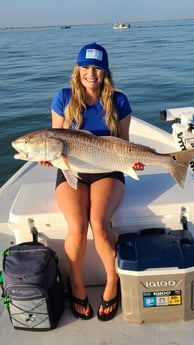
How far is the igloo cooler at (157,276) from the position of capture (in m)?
2.54

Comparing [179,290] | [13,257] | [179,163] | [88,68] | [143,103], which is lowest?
[179,290]

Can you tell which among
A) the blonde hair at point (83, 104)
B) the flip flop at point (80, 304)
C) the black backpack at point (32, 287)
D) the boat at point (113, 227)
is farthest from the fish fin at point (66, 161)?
the flip flop at point (80, 304)

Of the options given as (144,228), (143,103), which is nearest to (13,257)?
(144,228)

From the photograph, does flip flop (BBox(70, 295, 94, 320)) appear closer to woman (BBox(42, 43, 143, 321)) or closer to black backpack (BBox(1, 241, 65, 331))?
woman (BBox(42, 43, 143, 321))

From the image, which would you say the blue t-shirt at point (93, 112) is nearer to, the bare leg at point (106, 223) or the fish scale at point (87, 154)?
the fish scale at point (87, 154)

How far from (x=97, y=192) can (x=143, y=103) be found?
1062cm

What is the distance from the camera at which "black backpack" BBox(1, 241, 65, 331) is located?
2.59 metres

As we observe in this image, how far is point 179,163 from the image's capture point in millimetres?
2832

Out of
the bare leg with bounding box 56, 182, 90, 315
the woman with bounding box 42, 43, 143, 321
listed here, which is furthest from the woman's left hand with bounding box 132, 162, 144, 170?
the bare leg with bounding box 56, 182, 90, 315

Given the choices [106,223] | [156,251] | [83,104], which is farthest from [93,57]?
[156,251]

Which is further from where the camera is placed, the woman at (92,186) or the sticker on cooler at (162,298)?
the woman at (92,186)

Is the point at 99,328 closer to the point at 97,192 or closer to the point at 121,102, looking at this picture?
the point at 97,192

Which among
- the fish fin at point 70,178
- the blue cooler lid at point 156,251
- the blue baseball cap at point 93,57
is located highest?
the blue baseball cap at point 93,57

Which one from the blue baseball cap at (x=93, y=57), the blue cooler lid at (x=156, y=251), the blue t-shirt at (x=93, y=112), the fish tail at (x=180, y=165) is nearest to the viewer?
the blue cooler lid at (x=156, y=251)
